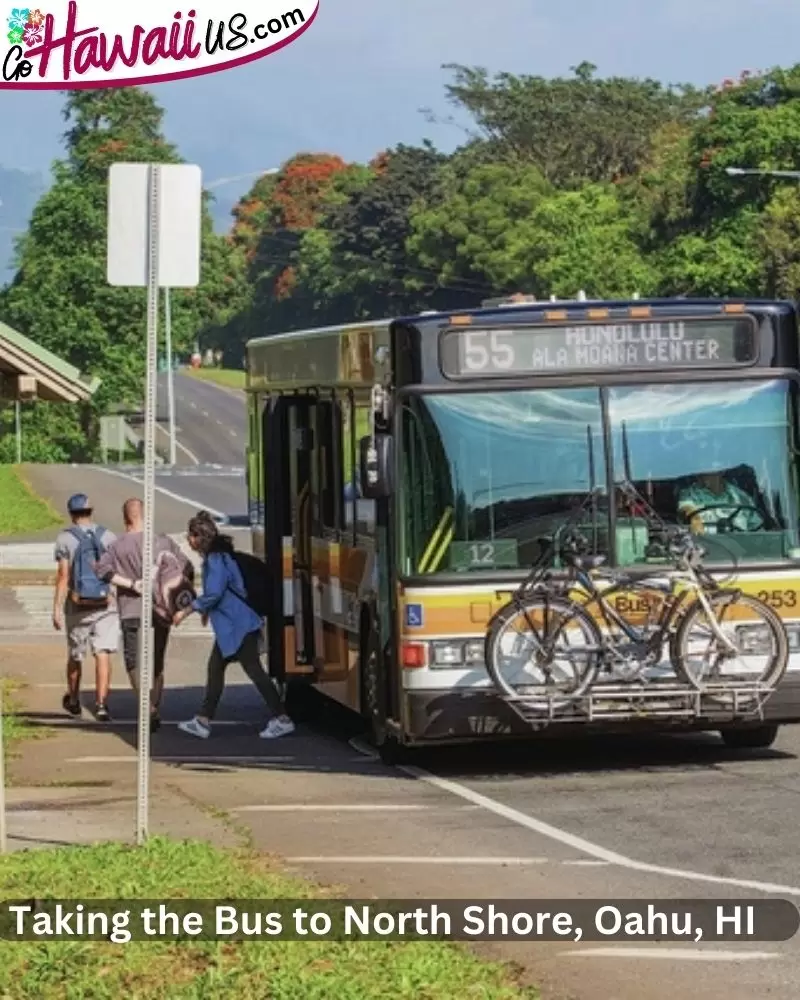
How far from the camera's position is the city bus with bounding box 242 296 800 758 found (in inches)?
626

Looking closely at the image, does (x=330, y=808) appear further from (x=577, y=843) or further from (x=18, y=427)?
(x=18, y=427)

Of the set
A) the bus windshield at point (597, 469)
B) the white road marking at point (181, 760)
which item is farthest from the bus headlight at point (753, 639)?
the white road marking at point (181, 760)

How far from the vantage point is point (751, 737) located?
17438 mm

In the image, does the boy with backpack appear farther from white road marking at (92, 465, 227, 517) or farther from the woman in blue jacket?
white road marking at (92, 465, 227, 517)

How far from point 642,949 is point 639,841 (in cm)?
314

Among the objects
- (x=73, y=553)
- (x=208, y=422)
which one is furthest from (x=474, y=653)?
(x=208, y=422)

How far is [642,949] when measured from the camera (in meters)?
9.96

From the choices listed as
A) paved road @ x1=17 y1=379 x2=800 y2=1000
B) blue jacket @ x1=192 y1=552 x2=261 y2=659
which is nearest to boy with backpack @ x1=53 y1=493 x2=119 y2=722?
paved road @ x1=17 y1=379 x2=800 y2=1000

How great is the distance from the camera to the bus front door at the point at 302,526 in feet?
64.0

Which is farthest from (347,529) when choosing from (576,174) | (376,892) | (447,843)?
(576,174)

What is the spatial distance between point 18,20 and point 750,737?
6.69 meters

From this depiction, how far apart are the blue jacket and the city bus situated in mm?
2161

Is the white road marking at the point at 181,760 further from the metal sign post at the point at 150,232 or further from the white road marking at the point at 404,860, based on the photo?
the metal sign post at the point at 150,232

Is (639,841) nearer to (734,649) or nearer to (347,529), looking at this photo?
(734,649)
